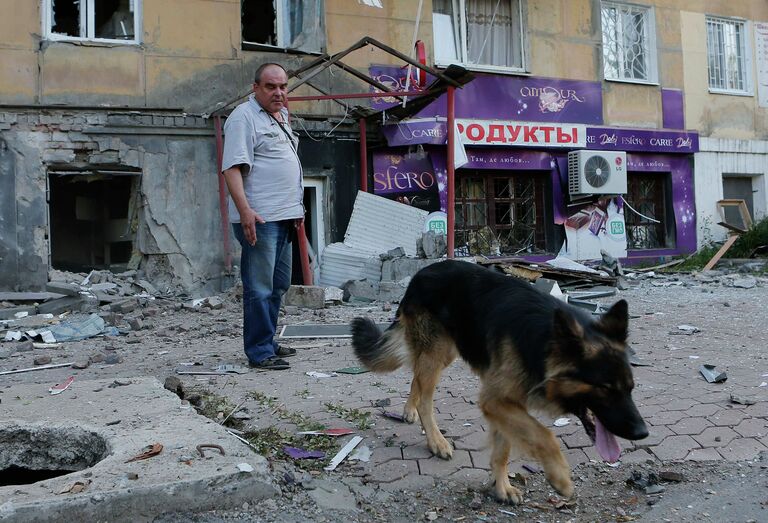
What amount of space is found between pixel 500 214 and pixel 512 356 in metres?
10.5

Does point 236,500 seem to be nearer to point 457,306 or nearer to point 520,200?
point 457,306

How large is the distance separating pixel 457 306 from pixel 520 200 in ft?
33.9

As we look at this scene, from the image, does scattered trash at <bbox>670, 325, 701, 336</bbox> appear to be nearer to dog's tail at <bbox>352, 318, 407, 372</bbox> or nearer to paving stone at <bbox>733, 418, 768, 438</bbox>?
paving stone at <bbox>733, 418, 768, 438</bbox>

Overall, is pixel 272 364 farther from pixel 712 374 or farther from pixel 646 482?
pixel 712 374

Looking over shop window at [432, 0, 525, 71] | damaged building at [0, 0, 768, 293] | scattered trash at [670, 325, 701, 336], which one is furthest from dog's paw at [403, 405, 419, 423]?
shop window at [432, 0, 525, 71]

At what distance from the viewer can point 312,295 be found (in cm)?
880

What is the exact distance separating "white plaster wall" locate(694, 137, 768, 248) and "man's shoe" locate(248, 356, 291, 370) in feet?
40.7

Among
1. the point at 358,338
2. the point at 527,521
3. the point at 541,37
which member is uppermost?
the point at 541,37

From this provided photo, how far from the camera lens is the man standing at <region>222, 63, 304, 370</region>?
4.80 metres

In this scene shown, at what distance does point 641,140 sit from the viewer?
45.4ft

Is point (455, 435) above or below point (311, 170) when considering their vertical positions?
below

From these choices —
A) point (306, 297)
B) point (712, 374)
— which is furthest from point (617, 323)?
point (306, 297)

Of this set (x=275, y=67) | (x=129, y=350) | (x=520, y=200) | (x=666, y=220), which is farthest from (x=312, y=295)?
(x=666, y=220)

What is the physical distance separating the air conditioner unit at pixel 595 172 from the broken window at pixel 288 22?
5.38 m
